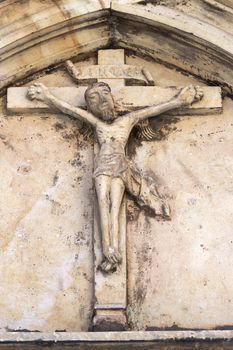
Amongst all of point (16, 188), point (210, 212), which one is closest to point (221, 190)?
point (210, 212)

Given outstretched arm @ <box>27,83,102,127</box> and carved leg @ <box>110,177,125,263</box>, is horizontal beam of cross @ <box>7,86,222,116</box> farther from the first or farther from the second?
carved leg @ <box>110,177,125,263</box>

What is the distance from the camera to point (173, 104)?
18.1ft

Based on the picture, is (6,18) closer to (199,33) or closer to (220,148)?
(199,33)

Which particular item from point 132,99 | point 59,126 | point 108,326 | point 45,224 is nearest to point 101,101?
point 132,99

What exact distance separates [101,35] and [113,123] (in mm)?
725

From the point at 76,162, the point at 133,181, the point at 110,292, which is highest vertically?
the point at 76,162

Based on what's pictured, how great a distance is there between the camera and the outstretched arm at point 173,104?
5.48m

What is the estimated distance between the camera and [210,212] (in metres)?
5.30

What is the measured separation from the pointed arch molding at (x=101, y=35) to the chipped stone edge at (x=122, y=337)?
1824 mm

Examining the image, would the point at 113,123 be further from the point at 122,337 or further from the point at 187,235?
the point at 122,337

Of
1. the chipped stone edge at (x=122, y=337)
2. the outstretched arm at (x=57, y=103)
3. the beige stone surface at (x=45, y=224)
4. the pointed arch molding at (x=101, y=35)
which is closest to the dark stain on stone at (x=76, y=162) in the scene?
the beige stone surface at (x=45, y=224)

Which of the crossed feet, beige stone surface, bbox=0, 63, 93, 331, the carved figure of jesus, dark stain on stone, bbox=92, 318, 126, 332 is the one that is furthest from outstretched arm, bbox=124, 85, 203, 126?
dark stain on stone, bbox=92, 318, 126, 332

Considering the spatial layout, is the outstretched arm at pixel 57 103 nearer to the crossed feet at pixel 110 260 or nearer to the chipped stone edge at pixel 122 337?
the crossed feet at pixel 110 260

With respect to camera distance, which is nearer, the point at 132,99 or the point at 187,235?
the point at 187,235
